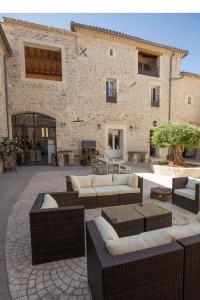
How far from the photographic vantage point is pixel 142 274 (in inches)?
57.2

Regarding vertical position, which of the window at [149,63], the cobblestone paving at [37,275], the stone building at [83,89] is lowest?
the cobblestone paving at [37,275]

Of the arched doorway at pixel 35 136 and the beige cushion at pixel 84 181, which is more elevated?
the arched doorway at pixel 35 136

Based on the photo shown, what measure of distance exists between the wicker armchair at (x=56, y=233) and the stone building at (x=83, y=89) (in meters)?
Result: 7.91

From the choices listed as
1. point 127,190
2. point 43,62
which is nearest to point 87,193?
point 127,190

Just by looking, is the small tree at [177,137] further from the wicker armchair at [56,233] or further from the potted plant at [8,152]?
the potted plant at [8,152]

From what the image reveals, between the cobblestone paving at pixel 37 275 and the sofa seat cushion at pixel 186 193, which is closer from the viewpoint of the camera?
the cobblestone paving at pixel 37 275

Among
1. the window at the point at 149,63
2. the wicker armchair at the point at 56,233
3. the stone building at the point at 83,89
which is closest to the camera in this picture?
the wicker armchair at the point at 56,233

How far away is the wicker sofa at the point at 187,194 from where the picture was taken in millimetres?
3949

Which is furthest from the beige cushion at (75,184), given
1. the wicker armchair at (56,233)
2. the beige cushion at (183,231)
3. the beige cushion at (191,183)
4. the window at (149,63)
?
the window at (149,63)

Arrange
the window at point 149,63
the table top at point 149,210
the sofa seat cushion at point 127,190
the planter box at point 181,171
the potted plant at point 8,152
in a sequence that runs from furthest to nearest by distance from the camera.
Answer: the window at point 149,63 → the potted plant at point 8,152 → the planter box at point 181,171 → the sofa seat cushion at point 127,190 → the table top at point 149,210

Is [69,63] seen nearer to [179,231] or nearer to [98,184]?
[98,184]

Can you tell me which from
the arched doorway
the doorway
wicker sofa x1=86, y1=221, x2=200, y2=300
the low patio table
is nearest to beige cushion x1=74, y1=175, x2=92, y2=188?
the low patio table

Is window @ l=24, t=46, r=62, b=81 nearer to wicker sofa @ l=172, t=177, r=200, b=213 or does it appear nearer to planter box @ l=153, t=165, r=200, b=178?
planter box @ l=153, t=165, r=200, b=178

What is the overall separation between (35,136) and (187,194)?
9168 mm
